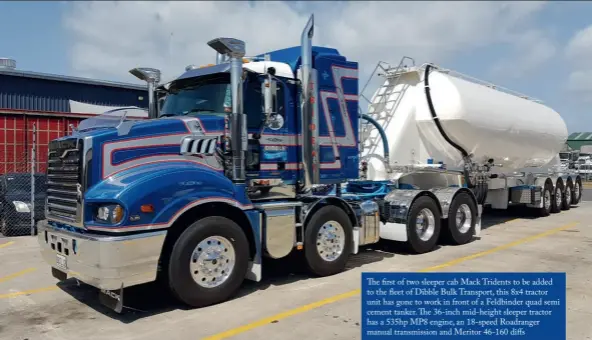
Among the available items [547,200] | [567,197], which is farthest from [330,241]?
[567,197]

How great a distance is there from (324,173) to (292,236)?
1268mm

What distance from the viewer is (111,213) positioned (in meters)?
5.20

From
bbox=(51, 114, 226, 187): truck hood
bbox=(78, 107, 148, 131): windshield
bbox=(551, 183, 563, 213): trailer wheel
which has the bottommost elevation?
bbox=(551, 183, 563, 213): trailer wheel

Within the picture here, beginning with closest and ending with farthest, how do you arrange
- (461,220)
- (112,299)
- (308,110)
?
1. (112,299)
2. (308,110)
3. (461,220)

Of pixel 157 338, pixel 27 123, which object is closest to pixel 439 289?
pixel 157 338

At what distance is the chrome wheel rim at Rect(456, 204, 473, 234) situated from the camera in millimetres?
10259

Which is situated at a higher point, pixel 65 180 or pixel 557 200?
pixel 65 180

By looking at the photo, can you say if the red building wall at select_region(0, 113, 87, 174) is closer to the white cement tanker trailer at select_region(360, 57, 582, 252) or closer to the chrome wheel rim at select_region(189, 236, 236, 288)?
the white cement tanker trailer at select_region(360, 57, 582, 252)

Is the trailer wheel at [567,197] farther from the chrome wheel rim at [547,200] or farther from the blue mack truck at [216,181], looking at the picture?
the blue mack truck at [216,181]

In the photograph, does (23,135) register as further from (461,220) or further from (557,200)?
(557,200)

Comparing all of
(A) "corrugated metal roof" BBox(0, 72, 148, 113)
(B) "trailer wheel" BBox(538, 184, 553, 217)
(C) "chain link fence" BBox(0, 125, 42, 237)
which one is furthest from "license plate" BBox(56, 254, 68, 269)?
(A) "corrugated metal roof" BBox(0, 72, 148, 113)

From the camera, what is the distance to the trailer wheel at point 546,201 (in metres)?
15.1

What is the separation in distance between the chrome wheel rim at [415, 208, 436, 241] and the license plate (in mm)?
6022

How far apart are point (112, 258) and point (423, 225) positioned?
6.09 metres
